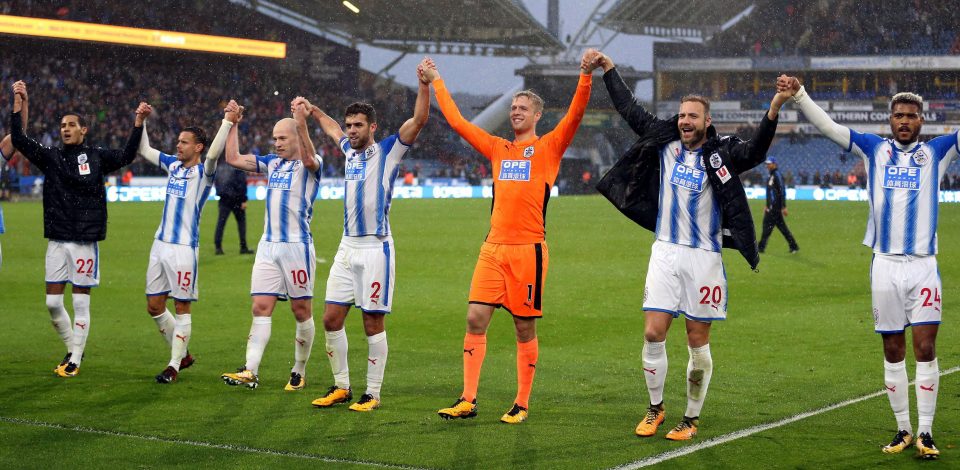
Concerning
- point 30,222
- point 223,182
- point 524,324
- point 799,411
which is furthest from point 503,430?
point 30,222

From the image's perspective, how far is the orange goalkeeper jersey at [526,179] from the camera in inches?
297

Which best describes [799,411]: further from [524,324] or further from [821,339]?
[821,339]

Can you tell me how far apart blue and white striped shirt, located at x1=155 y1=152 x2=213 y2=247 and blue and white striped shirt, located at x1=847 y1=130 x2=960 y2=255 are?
18.4ft

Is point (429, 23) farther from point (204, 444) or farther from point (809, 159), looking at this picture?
point (204, 444)

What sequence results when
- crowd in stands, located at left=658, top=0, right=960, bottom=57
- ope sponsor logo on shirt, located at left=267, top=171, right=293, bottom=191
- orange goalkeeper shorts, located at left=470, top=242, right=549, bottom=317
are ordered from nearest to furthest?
1. orange goalkeeper shorts, located at left=470, top=242, right=549, bottom=317
2. ope sponsor logo on shirt, located at left=267, top=171, right=293, bottom=191
3. crowd in stands, located at left=658, top=0, right=960, bottom=57

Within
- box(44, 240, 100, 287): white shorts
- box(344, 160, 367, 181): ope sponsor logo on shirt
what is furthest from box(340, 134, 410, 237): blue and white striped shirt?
box(44, 240, 100, 287): white shorts

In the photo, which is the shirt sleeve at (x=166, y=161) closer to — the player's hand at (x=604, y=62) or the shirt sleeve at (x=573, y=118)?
the shirt sleeve at (x=573, y=118)

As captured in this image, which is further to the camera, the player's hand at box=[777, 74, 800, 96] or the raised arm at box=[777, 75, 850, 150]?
the raised arm at box=[777, 75, 850, 150]

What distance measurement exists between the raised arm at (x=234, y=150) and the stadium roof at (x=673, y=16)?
206 feet

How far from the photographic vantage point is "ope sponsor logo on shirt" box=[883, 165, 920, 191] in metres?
6.64

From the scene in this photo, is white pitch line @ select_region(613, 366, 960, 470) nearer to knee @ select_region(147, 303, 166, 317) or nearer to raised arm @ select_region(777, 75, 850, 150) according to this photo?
raised arm @ select_region(777, 75, 850, 150)

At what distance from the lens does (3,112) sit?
48594 mm

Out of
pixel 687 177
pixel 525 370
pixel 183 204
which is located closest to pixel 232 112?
pixel 183 204

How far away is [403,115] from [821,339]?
5991 centimetres
